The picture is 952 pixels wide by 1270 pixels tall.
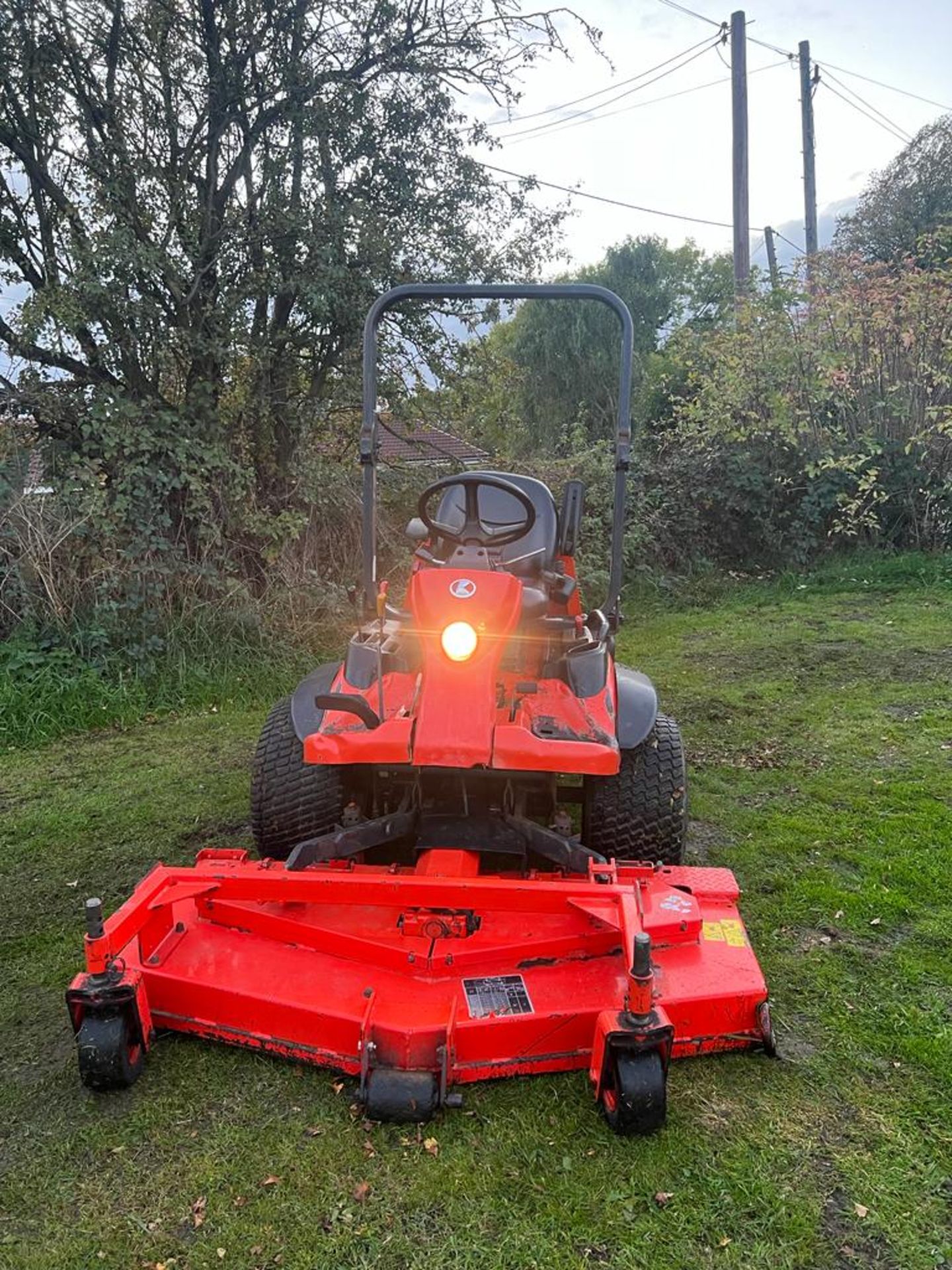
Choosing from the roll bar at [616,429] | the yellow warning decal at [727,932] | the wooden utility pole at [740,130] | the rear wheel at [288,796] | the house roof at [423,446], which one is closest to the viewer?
the yellow warning decal at [727,932]

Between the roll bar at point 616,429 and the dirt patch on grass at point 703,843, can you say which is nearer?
the roll bar at point 616,429

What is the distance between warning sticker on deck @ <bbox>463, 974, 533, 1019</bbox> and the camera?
2246 millimetres

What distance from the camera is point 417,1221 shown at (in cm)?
187

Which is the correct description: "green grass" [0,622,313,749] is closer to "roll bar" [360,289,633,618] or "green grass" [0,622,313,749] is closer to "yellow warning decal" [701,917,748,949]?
"roll bar" [360,289,633,618]

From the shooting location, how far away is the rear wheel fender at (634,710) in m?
3.02

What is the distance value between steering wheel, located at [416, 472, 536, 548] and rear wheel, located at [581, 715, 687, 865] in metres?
0.81

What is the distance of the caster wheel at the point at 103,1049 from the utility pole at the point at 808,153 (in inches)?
679

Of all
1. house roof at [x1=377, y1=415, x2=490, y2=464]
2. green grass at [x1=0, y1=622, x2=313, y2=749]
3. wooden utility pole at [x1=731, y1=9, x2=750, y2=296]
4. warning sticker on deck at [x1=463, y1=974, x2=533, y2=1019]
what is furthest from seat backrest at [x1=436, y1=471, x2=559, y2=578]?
wooden utility pole at [x1=731, y1=9, x2=750, y2=296]

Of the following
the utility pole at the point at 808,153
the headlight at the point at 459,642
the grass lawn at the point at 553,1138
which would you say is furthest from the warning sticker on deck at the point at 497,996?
the utility pole at the point at 808,153

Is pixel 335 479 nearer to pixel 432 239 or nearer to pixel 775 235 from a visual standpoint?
pixel 432 239

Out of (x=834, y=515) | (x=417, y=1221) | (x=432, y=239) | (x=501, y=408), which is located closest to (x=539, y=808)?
(x=417, y=1221)

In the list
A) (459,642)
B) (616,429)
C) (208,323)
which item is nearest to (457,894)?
(459,642)

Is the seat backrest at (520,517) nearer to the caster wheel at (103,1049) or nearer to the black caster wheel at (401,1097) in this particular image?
the black caster wheel at (401,1097)

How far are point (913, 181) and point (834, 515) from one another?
415 inches
